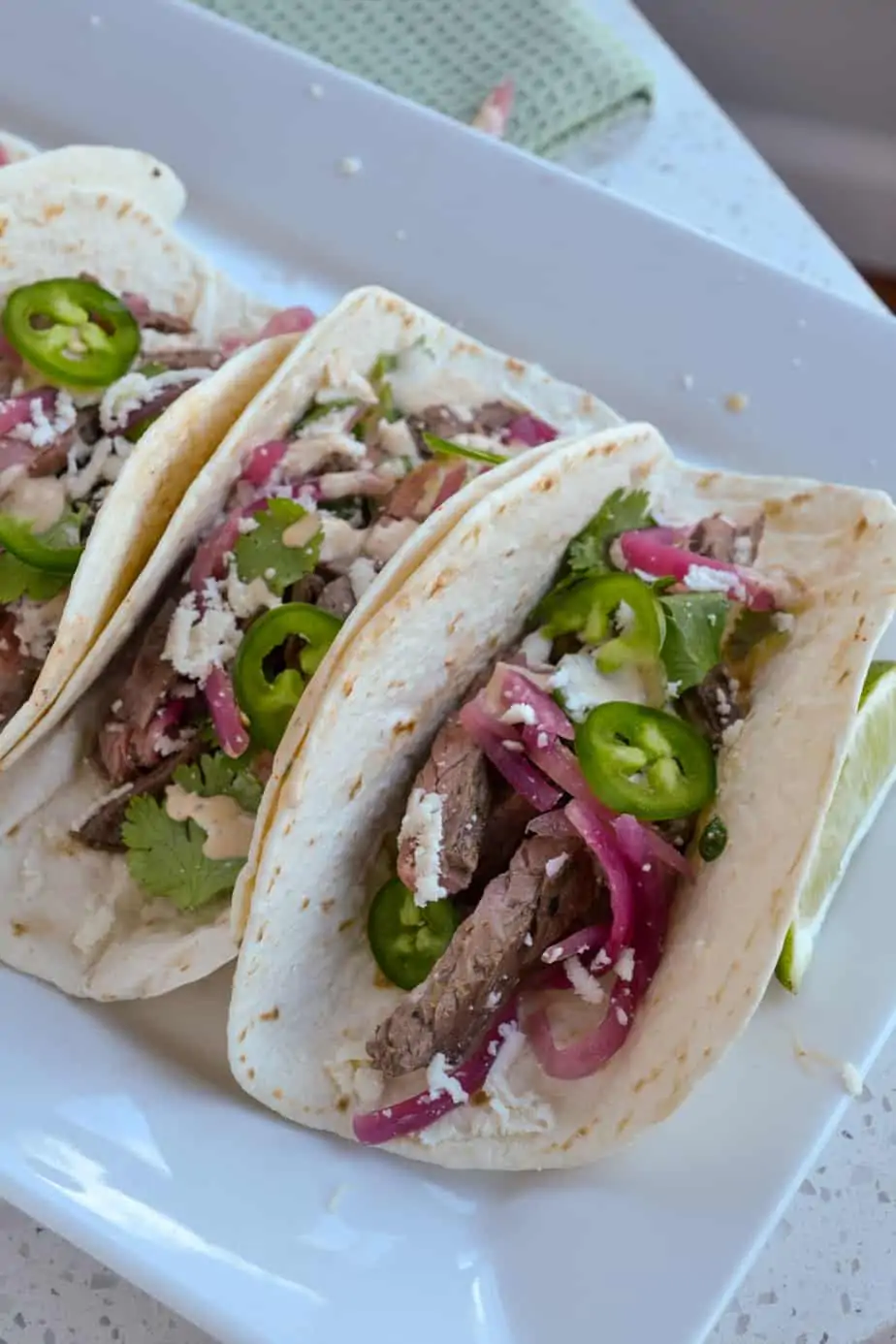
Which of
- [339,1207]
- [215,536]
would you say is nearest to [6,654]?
[215,536]

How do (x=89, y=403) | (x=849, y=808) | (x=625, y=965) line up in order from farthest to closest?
(x=89, y=403)
(x=849, y=808)
(x=625, y=965)

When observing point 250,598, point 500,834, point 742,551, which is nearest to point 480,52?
point 742,551

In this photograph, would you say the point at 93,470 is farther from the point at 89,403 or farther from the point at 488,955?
the point at 488,955

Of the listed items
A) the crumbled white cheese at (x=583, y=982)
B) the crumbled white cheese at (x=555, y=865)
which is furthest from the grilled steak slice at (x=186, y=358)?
the crumbled white cheese at (x=583, y=982)

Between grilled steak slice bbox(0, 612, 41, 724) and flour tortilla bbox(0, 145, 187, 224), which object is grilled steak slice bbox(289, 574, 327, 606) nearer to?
grilled steak slice bbox(0, 612, 41, 724)

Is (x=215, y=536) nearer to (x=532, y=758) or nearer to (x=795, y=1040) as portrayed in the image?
(x=532, y=758)

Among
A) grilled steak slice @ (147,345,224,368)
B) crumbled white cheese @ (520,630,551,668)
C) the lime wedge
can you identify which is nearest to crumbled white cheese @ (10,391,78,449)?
grilled steak slice @ (147,345,224,368)

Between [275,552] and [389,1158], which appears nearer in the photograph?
[389,1158]

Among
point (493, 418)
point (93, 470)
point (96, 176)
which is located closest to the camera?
point (93, 470)
